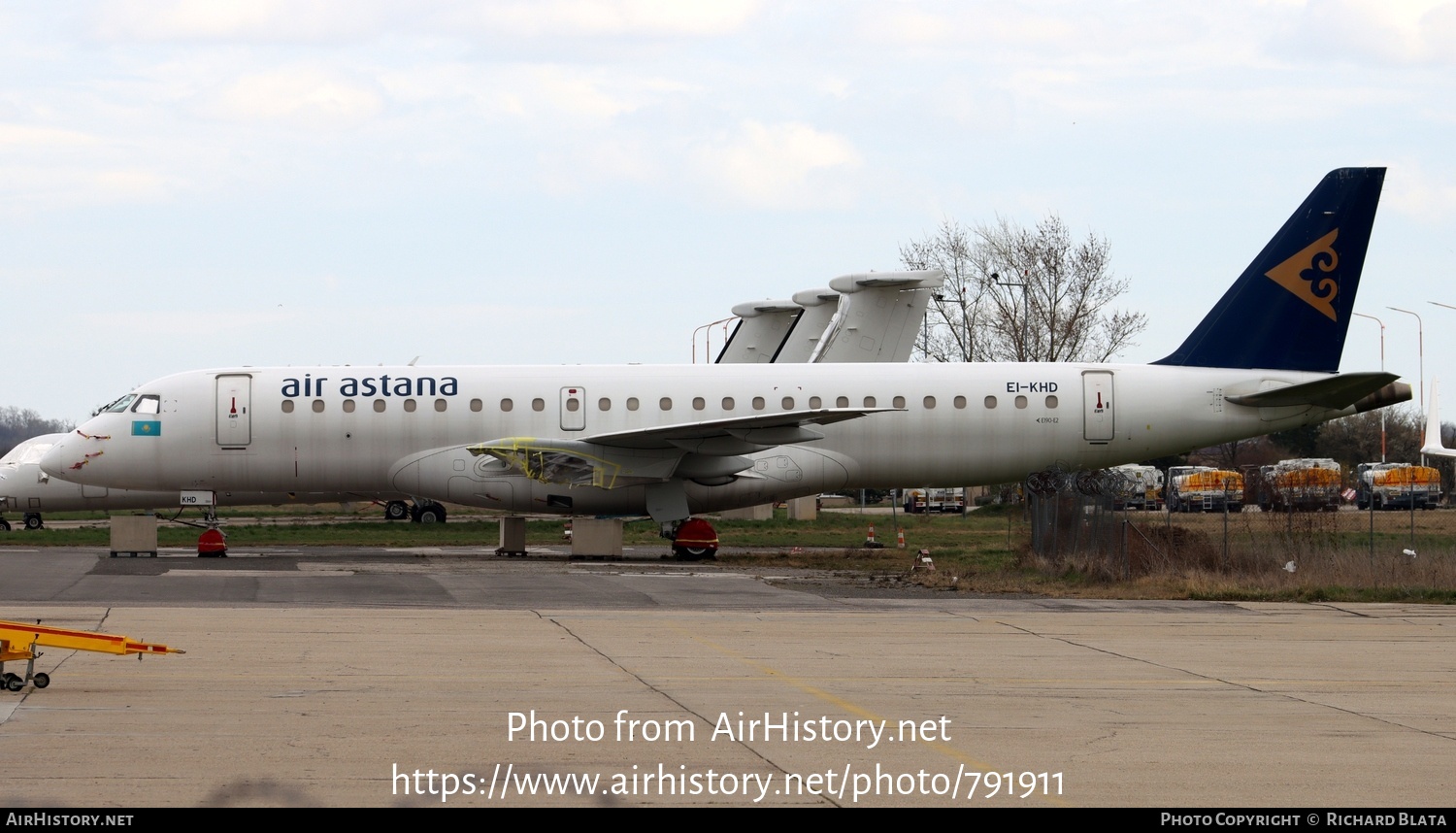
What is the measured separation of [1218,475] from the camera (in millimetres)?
52406

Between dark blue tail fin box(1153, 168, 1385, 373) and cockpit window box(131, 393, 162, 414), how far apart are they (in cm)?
1972

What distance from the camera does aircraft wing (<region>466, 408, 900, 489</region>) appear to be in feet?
88.1

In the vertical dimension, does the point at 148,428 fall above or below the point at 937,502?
above

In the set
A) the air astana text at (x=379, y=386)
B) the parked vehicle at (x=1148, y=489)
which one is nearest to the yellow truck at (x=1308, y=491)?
the parked vehicle at (x=1148, y=489)

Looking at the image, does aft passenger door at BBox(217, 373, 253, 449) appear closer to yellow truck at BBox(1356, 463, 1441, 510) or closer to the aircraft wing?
the aircraft wing

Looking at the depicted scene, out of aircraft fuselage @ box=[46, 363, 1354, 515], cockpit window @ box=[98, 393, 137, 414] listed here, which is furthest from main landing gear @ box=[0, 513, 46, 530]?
cockpit window @ box=[98, 393, 137, 414]

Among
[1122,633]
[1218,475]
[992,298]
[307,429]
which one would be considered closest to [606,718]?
[1122,633]

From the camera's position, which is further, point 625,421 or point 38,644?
point 625,421

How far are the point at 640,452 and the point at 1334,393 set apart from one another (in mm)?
12604

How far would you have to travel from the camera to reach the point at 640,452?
27.5m

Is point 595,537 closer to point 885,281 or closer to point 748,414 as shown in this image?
point 748,414

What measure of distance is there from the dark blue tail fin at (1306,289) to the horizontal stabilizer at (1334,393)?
82 cm

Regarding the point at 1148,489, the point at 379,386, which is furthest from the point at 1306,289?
the point at 1148,489

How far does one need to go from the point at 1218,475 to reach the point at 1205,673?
41.4 meters
